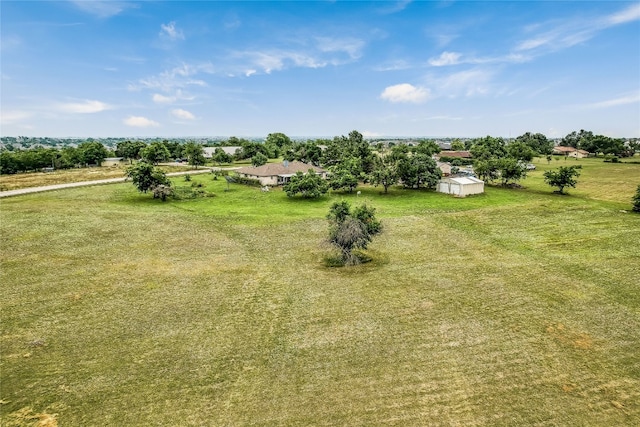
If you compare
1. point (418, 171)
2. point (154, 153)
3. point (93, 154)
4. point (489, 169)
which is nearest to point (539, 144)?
point (489, 169)

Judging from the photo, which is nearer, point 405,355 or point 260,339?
point 405,355

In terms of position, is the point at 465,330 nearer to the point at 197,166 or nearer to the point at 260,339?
the point at 260,339

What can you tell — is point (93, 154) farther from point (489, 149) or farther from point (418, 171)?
point (489, 149)

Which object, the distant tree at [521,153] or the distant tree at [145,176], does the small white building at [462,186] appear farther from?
the distant tree at [521,153]

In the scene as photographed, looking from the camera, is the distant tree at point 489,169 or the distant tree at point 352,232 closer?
the distant tree at point 352,232

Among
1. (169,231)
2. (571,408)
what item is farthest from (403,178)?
(571,408)

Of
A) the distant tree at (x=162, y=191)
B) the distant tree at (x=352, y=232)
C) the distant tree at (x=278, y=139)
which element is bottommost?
the distant tree at (x=352, y=232)

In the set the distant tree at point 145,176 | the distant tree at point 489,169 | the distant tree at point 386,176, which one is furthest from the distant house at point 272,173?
the distant tree at point 489,169

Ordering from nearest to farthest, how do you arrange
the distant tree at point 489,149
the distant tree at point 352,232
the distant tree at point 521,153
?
the distant tree at point 352,232 → the distant tree at point 489,149 → the distant tree at point 521,153
